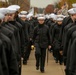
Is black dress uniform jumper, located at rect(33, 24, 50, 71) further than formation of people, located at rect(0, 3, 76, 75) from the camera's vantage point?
Yes

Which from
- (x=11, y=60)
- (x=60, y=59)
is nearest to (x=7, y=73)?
(x=11, y=60)

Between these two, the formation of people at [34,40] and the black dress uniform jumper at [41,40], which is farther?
the black dress uniform jumper at [41,40]

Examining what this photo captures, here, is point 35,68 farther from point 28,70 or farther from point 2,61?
point 2,61

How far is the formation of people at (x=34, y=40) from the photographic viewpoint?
25.2 feet

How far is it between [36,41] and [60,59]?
12.0 feet

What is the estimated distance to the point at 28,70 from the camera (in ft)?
56.4

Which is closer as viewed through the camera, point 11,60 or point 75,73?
point 11,60

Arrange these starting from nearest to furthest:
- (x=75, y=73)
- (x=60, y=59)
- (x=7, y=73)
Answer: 1. (x=7, y=73)
2. (x=75, y=73)
3. (x=60, y=59)

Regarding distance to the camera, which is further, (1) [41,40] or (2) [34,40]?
(2) [34,40]

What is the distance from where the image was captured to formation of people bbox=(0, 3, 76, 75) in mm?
7691

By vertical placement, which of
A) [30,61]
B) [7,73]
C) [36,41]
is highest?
[7,73]

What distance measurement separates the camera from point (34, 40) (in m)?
16.3

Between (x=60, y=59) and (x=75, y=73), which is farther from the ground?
(x=75, y=73)

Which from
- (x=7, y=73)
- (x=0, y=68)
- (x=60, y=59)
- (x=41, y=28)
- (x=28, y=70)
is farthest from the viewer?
(x=60, y=59)
